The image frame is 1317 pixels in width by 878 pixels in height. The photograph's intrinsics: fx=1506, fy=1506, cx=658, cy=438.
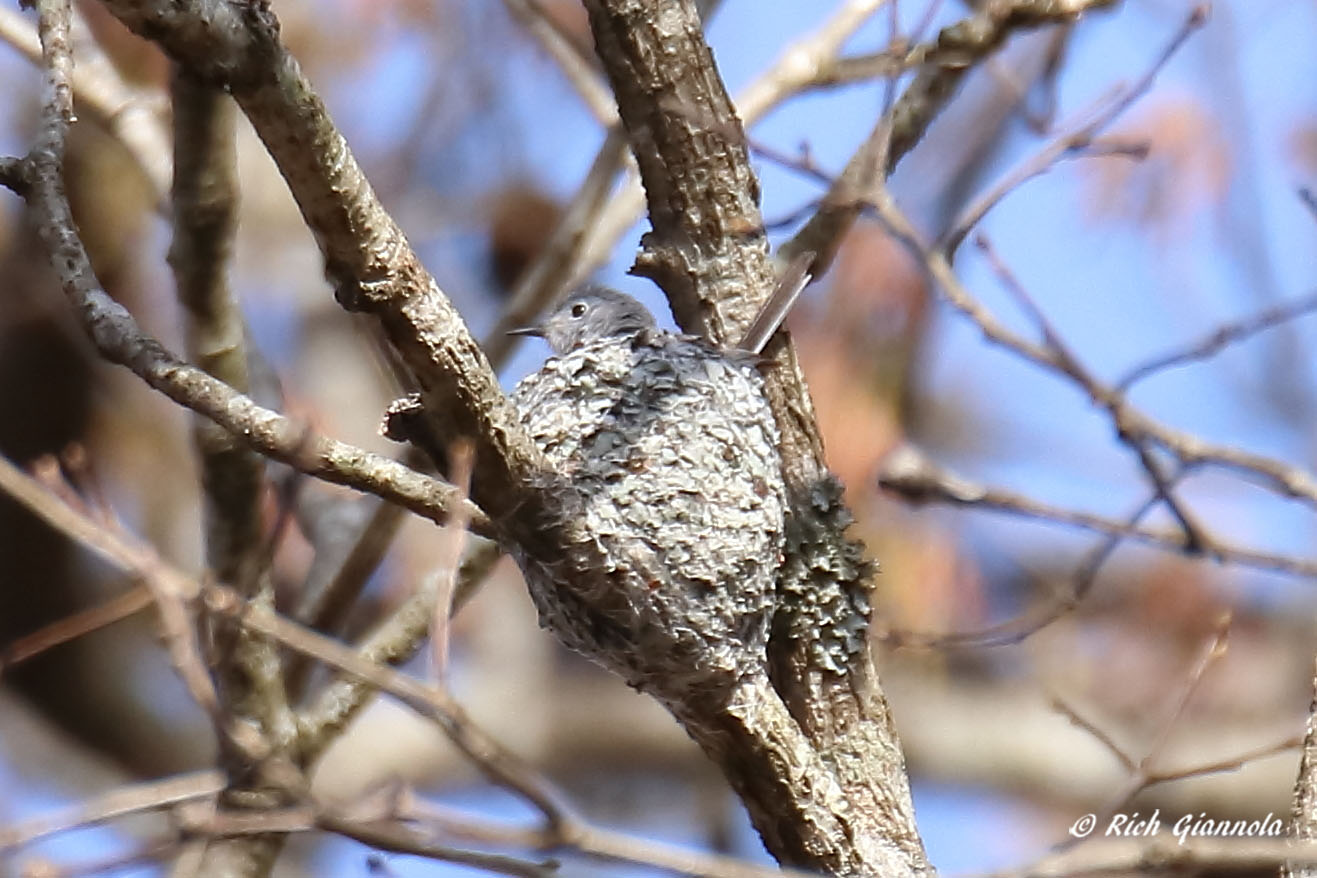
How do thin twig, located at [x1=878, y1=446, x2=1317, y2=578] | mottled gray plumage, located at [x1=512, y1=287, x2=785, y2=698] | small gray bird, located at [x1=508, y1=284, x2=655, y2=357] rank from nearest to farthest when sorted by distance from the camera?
thin twig, located at [x1=878, y1=446, x2=1317, y2=578]
mottled gray plumage, located at [x1=512, y1=287, x2=785, y2=698]
small gray bird, located at [x1=508, y1=284, x2=655, y2=357]

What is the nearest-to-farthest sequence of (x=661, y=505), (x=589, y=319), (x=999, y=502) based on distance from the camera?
(x=999, y=502)
(x=661, y=505)
(x=589, y=319)

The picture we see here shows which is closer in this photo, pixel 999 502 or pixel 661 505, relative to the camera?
pixel 999 502

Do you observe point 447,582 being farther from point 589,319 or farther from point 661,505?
point 589,319

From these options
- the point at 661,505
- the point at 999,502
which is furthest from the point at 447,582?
the point at 661,505

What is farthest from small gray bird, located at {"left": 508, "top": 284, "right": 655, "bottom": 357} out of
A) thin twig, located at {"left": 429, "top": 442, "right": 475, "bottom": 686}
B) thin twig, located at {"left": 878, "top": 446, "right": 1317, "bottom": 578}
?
thin twig, located at {"left": 878, "top": 446, "right": 1317, "bottom": 578}

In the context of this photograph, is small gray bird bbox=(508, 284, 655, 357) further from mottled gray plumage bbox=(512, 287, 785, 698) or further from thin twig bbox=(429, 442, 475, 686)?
thin twig bbox=(429, 442, 475, 686)

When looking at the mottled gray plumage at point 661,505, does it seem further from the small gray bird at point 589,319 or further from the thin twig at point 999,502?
the thin twig at point 999,502

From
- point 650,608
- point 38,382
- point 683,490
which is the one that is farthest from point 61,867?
point 38,382

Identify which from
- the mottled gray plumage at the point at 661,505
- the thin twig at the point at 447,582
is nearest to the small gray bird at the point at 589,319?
the mottled gray plumage at the point at 661,505
